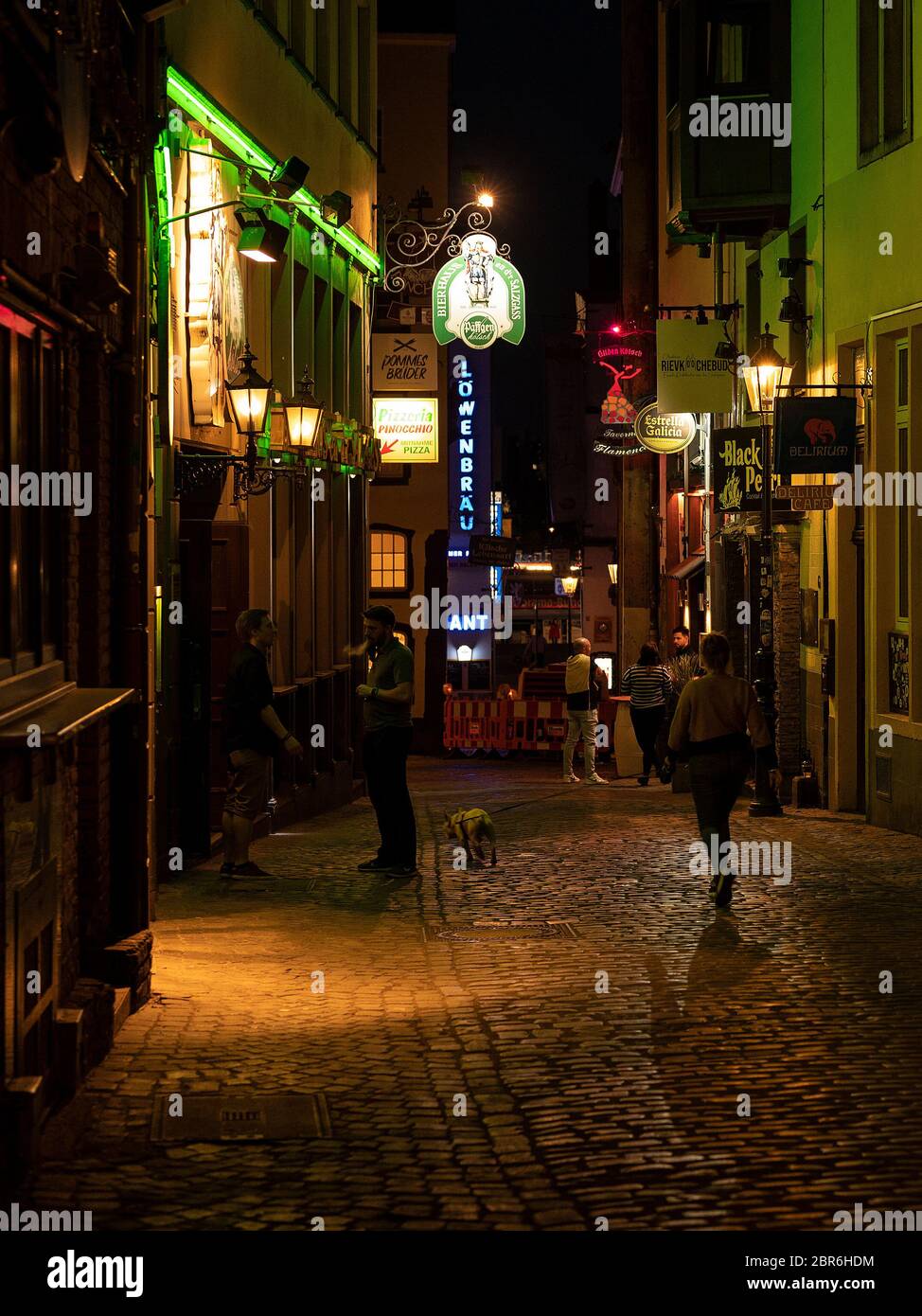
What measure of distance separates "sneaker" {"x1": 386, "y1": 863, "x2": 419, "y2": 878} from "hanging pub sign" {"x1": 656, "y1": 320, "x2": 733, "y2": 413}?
426 inches

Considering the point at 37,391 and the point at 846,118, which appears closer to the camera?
the point at 37,391

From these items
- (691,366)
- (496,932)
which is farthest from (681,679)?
(496,932)

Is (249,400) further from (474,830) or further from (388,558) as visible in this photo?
(388,558)

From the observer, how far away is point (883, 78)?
18422 mm

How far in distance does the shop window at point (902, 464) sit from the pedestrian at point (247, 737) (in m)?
6.34

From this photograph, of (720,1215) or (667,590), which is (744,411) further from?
(720,1215)

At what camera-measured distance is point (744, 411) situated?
25.6 metres

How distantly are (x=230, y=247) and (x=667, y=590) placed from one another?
21009mm

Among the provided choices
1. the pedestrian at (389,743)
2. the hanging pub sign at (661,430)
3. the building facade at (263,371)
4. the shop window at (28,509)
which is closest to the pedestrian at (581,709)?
the building facade at (263,371)

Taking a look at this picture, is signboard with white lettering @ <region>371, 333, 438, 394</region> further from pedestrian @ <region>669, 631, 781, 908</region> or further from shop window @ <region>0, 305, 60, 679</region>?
shop window @ <region>0, 305, 60, 679</region>

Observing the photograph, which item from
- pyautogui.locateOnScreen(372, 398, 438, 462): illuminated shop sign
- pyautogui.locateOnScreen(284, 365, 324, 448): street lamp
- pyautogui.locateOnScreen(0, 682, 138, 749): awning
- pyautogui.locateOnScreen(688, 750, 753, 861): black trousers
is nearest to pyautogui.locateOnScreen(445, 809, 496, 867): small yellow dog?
pyautogui.locateOnScreen(688, 750, 753, 861): black trousers

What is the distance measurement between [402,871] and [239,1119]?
24.2 ft

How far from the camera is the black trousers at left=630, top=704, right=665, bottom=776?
2475 cm
